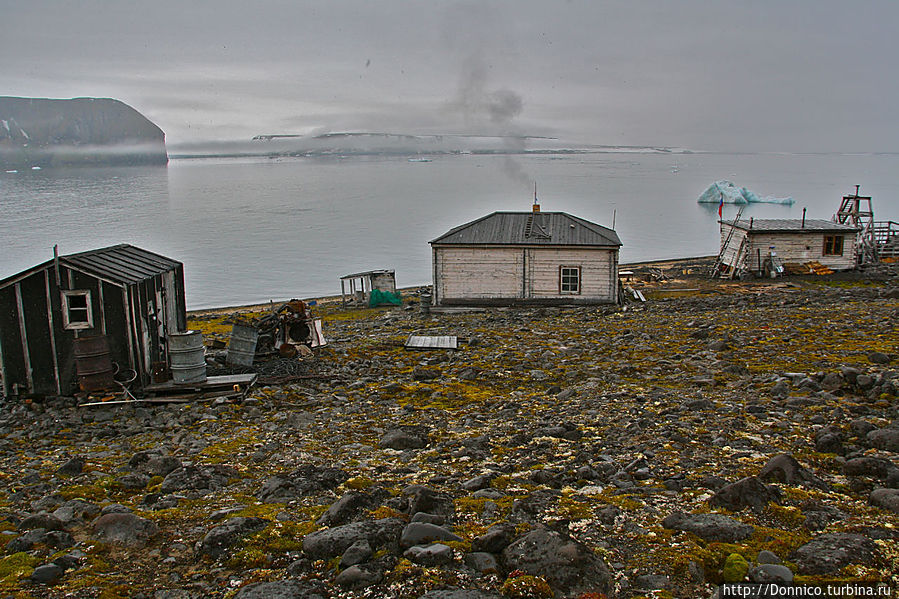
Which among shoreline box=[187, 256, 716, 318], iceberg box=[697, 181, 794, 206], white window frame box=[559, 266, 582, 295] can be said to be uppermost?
iceberg box=[697, 181, 794, 206]

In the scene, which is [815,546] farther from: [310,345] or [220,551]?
[310,345]

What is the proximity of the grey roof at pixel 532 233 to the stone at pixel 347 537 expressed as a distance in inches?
792

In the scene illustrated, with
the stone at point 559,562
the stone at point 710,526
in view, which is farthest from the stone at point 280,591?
the stone at point 710,526

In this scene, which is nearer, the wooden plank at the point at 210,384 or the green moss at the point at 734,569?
the green moss at the point at 734,569

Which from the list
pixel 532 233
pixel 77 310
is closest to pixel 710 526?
pixel 77 310

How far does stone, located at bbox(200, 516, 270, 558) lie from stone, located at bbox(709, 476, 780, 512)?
16.5 ft

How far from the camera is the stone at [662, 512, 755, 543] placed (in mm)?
6785

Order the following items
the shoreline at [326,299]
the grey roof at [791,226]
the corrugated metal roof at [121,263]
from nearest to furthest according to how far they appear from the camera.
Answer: the corrugated metal roof at [121,263] → the grey roof at [791,226] → the shoreline at [326,299]

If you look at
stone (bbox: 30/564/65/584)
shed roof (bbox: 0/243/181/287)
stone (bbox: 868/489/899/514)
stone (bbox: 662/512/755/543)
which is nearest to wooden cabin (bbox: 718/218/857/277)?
shed roof (bbox: 0/243/181/287)

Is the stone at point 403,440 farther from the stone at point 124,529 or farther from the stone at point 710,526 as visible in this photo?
the stone at point 710,526

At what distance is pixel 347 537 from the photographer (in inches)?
271

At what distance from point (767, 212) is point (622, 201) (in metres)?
28.3

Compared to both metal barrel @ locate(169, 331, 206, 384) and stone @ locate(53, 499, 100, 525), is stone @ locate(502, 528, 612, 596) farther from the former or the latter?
metal barrel @ locate(169, 331, 206, 384)

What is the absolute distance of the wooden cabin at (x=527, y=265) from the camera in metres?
26.8
